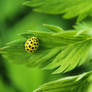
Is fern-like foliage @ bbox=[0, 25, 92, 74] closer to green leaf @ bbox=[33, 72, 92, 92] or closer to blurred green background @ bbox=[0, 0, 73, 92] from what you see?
green leaf @ bbox=[33, 72, 92, 92]

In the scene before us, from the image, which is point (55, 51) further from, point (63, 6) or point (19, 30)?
point (19, 30)

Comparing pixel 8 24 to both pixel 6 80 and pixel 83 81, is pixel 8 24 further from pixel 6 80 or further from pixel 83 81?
pixel 83 81

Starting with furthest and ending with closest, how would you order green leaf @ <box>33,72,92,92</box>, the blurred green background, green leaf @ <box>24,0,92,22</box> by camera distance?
the blurred green background
green leaf @ <box>24,0,92,22</box>
green leaf @ <box>33,72,92,92</box>

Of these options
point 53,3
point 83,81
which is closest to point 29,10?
point 53,3

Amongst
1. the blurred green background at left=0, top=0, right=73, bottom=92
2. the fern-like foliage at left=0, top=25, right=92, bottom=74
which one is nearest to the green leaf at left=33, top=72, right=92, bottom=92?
the fern-like foliage at left=0, top=25, right=92, bottom=74

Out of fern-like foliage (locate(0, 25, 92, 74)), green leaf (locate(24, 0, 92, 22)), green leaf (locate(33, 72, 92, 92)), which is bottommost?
green leaf (locate(33, 72, 92, 92))

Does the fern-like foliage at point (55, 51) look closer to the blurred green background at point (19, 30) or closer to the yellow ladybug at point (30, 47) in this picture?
the yellow ladybug at point (30, 47)
